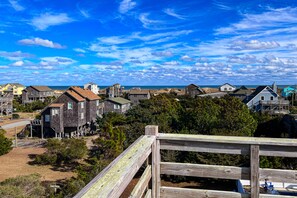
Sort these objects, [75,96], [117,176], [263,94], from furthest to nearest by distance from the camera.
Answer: [263,94], [75,96], [117,176]

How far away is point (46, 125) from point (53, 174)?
15.3 m

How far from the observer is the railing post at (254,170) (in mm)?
3049

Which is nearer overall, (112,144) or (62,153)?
(112,144)

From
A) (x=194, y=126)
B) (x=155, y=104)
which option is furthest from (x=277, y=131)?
(x=155, y=104)

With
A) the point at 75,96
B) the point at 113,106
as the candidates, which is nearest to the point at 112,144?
the point at 75,96

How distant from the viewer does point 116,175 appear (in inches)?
76.4

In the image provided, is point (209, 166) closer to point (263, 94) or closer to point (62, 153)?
point (62, 153)

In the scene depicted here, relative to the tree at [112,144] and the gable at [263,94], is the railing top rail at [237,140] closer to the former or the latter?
the tree at [112,144]

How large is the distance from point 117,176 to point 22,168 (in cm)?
2158

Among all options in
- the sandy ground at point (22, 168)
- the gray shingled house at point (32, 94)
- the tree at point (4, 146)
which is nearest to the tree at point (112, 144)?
the sandy ground at point (22, 168)

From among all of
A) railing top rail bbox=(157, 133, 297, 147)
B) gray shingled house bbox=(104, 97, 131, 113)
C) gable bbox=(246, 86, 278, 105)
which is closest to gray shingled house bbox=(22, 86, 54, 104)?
gray shingled house bbox=(104, 97, 131, 113)

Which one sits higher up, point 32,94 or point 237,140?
point 32,94

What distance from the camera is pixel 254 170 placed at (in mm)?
3068

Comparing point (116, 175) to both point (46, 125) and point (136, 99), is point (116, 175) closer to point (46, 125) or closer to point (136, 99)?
point (46, 125)
